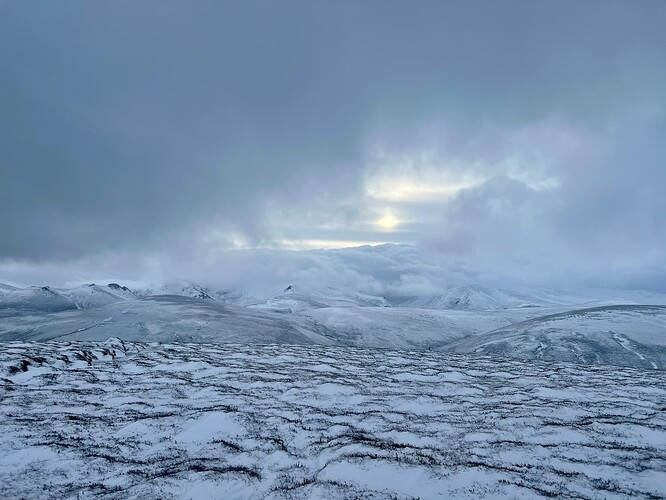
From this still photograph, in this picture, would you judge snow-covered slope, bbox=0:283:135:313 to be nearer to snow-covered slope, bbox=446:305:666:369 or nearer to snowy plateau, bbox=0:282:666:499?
snowy plateau, bbox=0:282:666:499

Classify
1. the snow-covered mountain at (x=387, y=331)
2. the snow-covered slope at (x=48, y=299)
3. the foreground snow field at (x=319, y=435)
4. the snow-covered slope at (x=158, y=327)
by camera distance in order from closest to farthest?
the foreground snow field at (x=319, y=435)
the snow-covered mountain at (x=387, y=331)
the snow-covered slope at (x=158, y=327)
the snow-covered slope at (x=48, y=299)

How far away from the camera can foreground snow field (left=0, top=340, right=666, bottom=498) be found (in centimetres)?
590

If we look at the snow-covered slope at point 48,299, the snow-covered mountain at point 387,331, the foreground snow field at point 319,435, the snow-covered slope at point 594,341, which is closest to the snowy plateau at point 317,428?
the foreground snow field at point 319,435

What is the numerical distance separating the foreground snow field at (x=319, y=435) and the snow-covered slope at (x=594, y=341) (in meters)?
15.0

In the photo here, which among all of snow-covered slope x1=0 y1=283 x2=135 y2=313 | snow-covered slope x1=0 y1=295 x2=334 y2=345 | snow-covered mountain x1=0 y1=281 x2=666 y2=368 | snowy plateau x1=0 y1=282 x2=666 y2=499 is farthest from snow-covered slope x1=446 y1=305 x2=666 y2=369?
snow-covered slope x1=0 y1=283 x2=135 y2=313

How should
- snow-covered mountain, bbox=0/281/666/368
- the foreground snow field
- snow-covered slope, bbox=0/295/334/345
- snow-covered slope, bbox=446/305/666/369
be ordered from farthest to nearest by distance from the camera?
snow-covered slope, bbox=0/295/334/345 → snow-covered mountain, bbox=0/281/666/368 → snow-covered slope, bbox=446/305/666/369 → the foreground snow field

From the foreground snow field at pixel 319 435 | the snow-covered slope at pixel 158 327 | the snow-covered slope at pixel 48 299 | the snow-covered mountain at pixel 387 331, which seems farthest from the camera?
the snow-covered slope at pixel 48 299

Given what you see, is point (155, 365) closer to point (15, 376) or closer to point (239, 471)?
point (15, 376)

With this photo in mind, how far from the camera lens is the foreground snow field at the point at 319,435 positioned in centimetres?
590

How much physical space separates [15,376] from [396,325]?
43.0 meters

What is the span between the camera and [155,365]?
51.4 ft

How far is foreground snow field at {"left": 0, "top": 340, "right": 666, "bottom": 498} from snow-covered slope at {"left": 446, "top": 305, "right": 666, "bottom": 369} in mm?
14974

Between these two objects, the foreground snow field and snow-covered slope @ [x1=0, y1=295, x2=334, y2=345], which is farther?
snow-covered slope @ [x1=0, y1=295, x2=334, y2=345]

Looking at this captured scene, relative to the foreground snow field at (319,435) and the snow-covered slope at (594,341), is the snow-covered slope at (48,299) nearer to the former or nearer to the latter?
the foreground snow field at (319,435)
